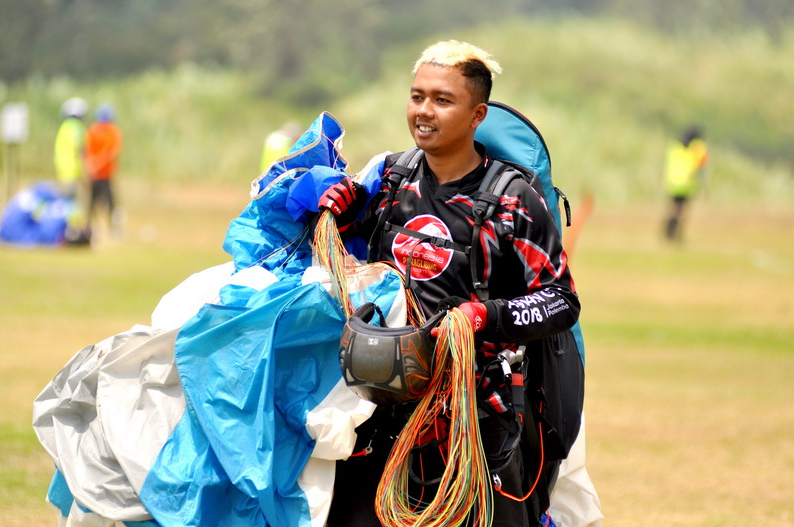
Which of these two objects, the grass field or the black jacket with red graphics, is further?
the grass field

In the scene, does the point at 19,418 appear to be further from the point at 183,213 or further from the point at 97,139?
the point at 183,213

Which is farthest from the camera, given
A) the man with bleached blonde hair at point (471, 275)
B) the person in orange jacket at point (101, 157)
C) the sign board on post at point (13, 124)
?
the sign board on post at point (13, 124)

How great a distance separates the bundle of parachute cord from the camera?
3074mm

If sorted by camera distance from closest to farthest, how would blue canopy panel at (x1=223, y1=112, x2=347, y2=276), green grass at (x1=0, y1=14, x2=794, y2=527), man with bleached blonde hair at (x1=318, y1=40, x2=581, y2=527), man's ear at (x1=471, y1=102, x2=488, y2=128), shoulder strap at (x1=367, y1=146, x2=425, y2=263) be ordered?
1. man with bleached blonde hair at (x1=318, y1=40, x2=581, y2=527)
2. man's ear at (x1=471, y1=102, x2=488, y2=128)
3. shoulder strap at (x1=367, y1=146, x2=425, y2=263)
4. blue canopy panel at (x1=223, y1=112, x2=347, y2=276)
5. green grass at (x1=0, y1=14, x2=794, y2=527)

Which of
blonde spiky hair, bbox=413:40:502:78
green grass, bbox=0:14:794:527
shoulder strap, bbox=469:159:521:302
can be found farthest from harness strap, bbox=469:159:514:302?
green grass, bbox=0:14:794:527

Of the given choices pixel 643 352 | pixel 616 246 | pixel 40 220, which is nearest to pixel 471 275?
pixel 643 352

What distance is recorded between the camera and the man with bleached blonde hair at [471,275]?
10.5 ft

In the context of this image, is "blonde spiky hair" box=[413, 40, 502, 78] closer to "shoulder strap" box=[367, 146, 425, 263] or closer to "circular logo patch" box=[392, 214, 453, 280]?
"shoulder strap" box=[367, 146, 425, 263]

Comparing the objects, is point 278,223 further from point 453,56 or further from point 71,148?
point 71,148

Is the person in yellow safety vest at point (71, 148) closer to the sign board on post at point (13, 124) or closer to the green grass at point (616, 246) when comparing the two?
the green grass at point (616, 246)

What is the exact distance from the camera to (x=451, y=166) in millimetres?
3346

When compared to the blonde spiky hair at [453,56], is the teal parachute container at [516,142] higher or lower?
lower

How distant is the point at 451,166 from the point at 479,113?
17 cm

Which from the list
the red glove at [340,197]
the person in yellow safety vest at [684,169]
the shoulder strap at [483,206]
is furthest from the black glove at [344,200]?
the person in yellow safety vest at [684,169]
